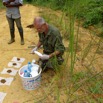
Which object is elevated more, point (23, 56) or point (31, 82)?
point (31, 82)

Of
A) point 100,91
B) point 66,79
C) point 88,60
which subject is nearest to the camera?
point 100,91

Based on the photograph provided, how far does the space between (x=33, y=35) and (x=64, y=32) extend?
0.70 meters

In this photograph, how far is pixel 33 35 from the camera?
16.1 ft

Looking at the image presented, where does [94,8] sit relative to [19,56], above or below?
above

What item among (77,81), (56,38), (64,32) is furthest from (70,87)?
(64,32)

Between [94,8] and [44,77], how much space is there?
10.2 ft

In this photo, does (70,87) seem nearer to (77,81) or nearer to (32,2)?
(77,81)

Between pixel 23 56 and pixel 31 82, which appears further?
pixel 23 56

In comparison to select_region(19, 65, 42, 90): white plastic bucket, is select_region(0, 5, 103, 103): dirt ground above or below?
below

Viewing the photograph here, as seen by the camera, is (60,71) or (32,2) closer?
(60,71)

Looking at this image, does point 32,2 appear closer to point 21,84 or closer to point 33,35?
point 33,35

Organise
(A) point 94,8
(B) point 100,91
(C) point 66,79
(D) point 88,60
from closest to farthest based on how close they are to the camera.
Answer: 1. (B) point 100,91
2. (C) point 66,79
3. (D) point 88,60
4. (A) point 94,8

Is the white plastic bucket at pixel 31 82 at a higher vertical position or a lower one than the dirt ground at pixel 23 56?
higher

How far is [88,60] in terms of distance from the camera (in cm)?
369
